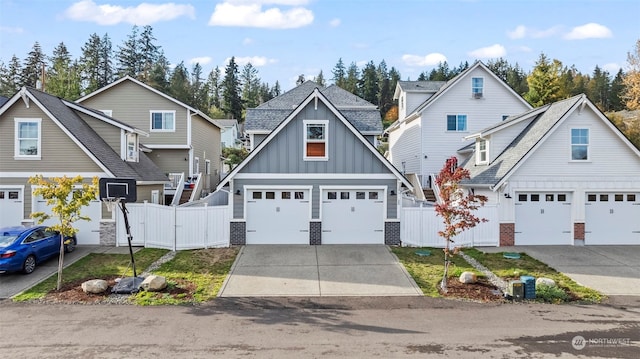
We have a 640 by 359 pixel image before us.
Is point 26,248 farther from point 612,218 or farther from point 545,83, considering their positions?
point 545,83

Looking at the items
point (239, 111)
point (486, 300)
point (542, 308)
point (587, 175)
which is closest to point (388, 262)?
point (486, 300)

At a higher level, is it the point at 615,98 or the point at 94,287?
the point at 615,98

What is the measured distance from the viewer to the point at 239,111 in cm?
7794

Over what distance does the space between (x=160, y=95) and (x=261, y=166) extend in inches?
560

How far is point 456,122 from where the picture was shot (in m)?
26.6

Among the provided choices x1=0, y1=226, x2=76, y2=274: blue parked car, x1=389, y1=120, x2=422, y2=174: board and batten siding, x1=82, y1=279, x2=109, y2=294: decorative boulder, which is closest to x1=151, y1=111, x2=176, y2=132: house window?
x1=0, y1=226, x2=76, y2=274: blue parked car

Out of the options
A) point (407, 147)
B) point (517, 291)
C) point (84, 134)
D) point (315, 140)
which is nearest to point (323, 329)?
point (517, 291)

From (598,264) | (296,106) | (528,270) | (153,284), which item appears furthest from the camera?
(296,106)

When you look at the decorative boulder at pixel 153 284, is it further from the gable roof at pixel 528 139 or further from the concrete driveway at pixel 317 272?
the gable roof at pixel 528 139

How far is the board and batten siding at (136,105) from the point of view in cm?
2681

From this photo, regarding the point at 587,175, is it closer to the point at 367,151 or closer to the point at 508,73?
the point at 367,151

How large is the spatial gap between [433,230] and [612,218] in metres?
8.58

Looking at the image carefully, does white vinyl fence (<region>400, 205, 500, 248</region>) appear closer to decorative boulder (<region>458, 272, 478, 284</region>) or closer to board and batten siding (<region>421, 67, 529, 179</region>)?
decorative boulder (<region>458, 272, 478, 284</region>)

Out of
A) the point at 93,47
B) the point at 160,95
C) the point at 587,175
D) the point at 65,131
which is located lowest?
the point at 587,175
